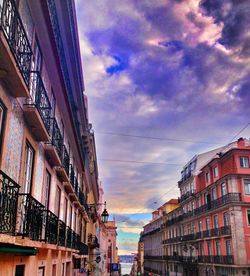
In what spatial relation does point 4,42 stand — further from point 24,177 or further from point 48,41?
point 48,41

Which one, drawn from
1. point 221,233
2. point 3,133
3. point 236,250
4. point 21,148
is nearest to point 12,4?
point 3,133

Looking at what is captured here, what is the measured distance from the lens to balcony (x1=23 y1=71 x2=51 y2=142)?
24.9 ft

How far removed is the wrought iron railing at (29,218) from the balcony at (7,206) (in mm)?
768

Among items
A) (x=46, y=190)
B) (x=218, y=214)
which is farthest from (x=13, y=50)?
(x=218, y=214)

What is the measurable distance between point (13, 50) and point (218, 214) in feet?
118

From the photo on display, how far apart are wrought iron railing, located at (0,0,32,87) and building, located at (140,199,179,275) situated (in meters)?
64.5

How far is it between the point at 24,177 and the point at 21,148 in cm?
86

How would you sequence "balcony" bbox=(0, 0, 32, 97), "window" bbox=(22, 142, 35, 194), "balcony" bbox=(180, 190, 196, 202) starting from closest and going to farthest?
"balcony" bbox=(0, 0, 32, 97) < "window" bbox=(22, 142, 35, 194) < "balcony" bbox=(180, 190, 196, 202)

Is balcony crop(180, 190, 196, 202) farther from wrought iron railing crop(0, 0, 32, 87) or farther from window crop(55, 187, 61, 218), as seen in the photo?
wrought iron railing crop(0, 0, 32, 87)

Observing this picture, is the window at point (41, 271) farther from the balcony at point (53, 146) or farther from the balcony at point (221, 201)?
the balcony at point (221, 201)

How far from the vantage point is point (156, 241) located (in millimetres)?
76188

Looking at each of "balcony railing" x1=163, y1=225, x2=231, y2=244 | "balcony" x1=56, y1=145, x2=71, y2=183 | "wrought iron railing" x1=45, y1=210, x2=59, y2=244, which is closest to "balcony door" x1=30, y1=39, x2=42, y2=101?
"wrought iron railing" x1=45, y1=210, x2=59, y2=244

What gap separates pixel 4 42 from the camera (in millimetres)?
4848

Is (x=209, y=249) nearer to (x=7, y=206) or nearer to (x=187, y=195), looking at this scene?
(x=187, y=195)
